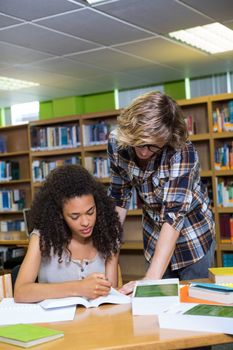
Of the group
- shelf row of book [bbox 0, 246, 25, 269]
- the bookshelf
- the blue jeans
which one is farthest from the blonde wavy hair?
shelf row of book [bbox 0, 246, 25, 269]

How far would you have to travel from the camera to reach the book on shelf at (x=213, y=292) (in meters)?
1.60

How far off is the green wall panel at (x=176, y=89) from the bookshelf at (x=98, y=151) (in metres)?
1.67

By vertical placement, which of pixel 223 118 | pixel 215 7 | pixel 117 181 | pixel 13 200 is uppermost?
pixel 215 7

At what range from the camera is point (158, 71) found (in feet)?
20.9

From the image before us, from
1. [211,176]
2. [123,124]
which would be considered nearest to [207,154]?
[211,176]

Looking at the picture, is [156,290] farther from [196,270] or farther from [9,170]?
[9,170]

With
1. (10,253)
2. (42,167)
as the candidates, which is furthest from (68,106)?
(10,253)

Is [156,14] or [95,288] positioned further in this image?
[156,14]

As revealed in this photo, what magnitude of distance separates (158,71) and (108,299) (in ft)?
16.3

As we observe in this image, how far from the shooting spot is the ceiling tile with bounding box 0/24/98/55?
14.0ft

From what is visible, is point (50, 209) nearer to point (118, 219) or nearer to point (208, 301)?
point (118, 219)

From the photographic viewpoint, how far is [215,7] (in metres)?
3.91

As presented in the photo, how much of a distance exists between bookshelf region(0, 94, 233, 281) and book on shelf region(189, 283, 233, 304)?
3.29 metres

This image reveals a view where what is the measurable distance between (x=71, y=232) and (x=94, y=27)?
8.58 feet
